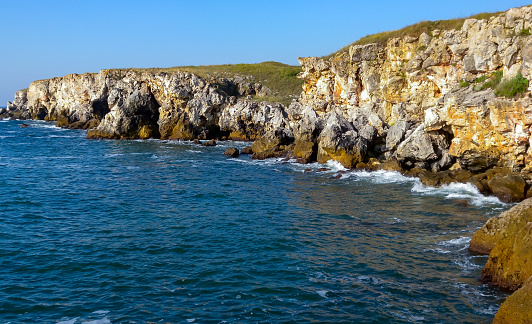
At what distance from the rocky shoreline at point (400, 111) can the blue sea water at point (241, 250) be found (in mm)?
2752

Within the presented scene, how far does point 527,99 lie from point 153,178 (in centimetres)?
3038

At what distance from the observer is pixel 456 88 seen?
36406 mm

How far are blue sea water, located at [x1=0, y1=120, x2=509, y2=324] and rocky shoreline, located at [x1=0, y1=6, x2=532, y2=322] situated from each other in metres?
2.75

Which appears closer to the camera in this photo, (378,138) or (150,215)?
(150,215)

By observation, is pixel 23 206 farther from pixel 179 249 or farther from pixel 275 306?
pixel 275 306

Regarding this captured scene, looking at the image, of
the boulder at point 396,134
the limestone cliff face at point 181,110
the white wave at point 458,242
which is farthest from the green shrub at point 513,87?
the limestone cliff face at point 181,110

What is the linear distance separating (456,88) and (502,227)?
21817mm

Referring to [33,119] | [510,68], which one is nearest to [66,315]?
[510,68]

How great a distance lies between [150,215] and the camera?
2611cm

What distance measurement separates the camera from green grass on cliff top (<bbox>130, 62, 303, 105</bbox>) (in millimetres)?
82500

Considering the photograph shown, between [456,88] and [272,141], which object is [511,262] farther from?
[272,141]

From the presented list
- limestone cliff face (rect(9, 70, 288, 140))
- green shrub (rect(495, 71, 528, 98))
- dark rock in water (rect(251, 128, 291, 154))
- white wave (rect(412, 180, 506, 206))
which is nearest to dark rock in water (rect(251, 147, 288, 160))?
dark rock in water (rect(251, 128, 291, 154))

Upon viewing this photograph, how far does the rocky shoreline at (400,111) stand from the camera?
30797 mm

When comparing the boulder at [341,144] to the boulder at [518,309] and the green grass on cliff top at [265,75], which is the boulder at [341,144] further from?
the green grass on cliff top at [265,75]
